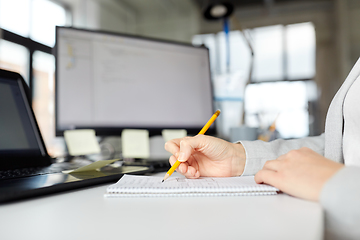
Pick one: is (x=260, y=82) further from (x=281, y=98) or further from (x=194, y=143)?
(x=194, y=143)

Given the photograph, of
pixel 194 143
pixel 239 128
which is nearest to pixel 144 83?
pixel 239 128

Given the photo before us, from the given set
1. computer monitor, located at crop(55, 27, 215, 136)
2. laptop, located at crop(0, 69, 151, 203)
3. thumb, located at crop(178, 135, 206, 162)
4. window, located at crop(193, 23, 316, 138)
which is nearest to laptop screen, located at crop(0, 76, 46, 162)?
laptop, located at crop(0, 69, 151, 203)

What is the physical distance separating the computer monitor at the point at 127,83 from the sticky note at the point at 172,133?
14 millimetres

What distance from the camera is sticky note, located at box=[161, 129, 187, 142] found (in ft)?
Answer: 3.00

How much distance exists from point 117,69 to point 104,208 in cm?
67

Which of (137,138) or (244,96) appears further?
(244,96)

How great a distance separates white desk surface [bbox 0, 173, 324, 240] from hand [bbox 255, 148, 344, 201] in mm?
13

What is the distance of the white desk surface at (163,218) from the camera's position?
0.20m

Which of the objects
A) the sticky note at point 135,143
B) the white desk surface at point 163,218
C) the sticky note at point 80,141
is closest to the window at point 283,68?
the sticky note at point 135,143

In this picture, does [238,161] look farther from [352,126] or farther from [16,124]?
[16,124]

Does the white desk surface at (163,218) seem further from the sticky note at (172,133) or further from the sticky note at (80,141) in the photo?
the sticky note at (172,133)

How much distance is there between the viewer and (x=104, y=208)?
285 mm

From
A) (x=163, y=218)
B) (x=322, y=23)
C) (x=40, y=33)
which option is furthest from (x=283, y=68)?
(x=163, y=218)

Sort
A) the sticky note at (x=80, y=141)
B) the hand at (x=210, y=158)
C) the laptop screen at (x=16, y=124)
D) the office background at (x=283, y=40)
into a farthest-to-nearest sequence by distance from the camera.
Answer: the office background at (x=283, y=40)
the sticky note at (x=80, y=141)
the laptop screen at (x=16, y=124)
the hand at (x=210, y=158)
